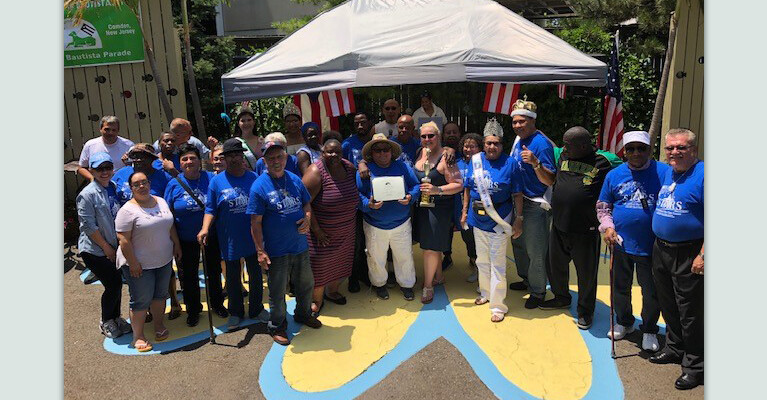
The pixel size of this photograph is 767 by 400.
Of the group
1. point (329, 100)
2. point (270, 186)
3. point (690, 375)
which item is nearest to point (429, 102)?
point (329, 100)

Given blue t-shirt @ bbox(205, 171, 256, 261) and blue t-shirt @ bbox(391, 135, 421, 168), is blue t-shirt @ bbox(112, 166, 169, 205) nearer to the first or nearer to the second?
blue t-shirt @ bbox(205, 171, 256, 261)

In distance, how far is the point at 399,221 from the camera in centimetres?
578

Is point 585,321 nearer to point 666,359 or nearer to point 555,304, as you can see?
point 555,304

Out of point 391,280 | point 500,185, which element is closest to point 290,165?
point 391,280

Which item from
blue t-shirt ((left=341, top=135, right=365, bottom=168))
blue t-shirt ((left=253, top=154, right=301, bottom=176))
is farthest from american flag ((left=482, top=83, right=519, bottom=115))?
blue t-shirt ((left=253, top=154, right=301, bottom=176))

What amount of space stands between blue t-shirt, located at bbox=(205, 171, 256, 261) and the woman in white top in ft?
1.33

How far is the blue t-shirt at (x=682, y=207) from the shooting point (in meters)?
4.12

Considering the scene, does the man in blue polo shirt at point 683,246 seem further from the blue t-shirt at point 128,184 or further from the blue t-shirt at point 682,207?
the blue t-shirt at point 128,184

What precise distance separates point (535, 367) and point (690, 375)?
1179mm

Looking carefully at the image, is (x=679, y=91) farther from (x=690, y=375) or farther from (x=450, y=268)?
(x=690, y=375)

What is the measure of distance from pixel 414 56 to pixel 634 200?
314 cm

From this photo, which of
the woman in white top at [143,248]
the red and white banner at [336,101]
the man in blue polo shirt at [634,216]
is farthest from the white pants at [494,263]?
the red and white banner at [336,101]

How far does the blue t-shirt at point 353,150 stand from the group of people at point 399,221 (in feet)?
1.36

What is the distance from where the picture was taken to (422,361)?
4.85 m
